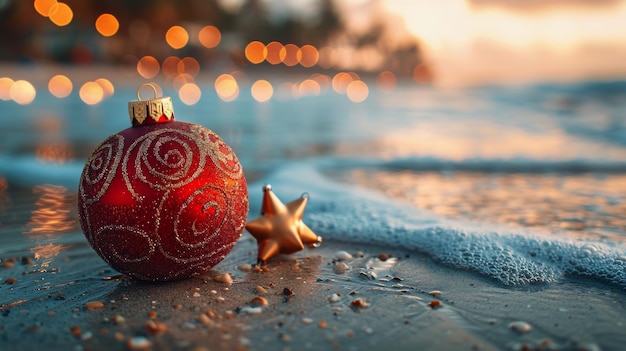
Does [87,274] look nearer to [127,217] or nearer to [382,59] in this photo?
→ [127,217]

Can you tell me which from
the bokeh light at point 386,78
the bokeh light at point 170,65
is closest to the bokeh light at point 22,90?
the bokeh light at point 170,65

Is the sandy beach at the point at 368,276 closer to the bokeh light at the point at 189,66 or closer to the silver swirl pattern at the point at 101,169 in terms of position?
the silver swirl pattern at the point at 101,169

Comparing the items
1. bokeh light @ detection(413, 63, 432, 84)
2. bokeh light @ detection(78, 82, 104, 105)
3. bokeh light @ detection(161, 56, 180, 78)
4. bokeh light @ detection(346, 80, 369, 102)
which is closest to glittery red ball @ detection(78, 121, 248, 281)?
bokeh light @ detection(78, 82, 104, 105)

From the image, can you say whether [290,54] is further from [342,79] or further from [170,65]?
[170,65]

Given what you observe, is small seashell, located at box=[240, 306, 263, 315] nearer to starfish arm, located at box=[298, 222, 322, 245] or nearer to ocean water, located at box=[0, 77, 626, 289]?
starfish arm, located at box=[298, 222, 322, 245]

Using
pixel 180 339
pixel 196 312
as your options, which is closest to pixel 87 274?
pixel 196 312

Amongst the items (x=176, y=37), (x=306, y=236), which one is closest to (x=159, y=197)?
(x=306, y=236)
